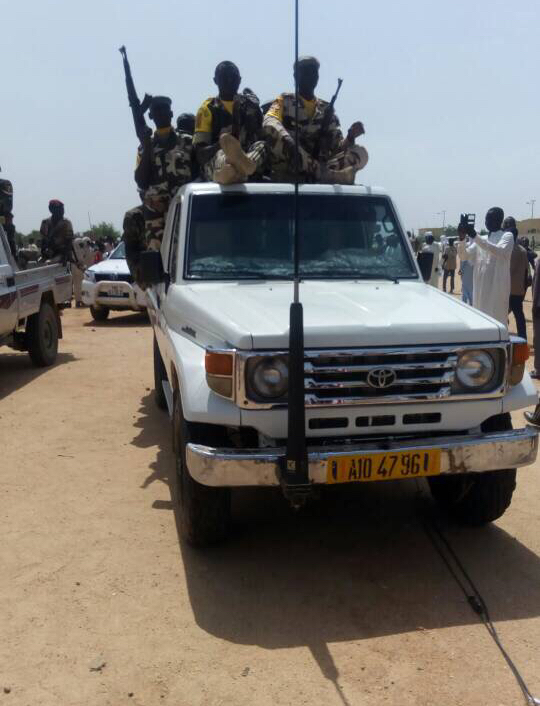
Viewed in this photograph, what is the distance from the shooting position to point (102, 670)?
9.47ft

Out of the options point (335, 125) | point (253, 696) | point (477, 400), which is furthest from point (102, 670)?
point (335, 125)

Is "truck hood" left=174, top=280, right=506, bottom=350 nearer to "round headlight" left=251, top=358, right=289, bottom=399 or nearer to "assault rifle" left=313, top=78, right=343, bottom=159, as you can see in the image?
"round headlight" left=251, top=358, right=289, bottom=399

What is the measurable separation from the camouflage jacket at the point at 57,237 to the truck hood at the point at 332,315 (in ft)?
25.7

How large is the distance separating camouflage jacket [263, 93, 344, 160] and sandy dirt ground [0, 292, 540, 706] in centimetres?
292

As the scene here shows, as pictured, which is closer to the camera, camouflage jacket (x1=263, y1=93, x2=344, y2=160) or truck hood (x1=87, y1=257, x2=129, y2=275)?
camouflage jacket (x1=263, y1=93, x2=344, y2=160)

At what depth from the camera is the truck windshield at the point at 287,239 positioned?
14.9 feet

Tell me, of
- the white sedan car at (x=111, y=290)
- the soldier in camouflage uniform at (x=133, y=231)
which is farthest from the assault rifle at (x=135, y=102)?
the white sedan car at (x=111, y=290)

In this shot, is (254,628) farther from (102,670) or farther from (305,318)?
(305,318)

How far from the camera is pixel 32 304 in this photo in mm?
8664

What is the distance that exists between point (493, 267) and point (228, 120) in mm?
4115

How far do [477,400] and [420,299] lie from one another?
740 mm

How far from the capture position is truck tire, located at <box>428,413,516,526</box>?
3.82 m

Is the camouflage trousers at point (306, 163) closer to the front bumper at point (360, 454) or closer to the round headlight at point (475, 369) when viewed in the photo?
the round headlight at point (475, 369)

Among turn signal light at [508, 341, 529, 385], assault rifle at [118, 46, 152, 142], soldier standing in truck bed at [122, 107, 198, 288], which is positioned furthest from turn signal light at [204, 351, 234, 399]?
assault rifle at [118, 46, 152, 142]
